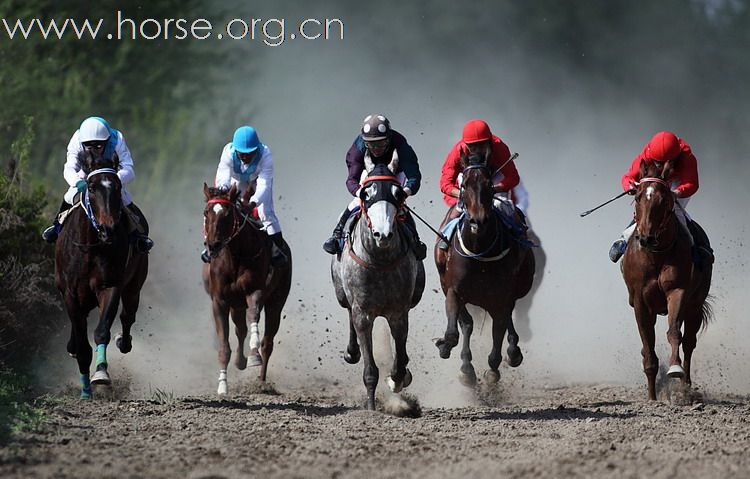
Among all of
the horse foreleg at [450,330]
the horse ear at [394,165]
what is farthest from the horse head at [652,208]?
the horse ear at [394,165]

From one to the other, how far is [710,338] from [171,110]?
14.6 meters

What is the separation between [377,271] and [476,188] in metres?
1.24

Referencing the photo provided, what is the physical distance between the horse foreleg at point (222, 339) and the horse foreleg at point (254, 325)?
0.24 metres

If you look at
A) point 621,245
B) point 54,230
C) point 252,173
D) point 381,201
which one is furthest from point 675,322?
point 54,230

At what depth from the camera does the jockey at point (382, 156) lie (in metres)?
11.8

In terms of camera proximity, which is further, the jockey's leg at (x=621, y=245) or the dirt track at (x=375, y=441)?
the jockey's leg at (x=621, y=245)

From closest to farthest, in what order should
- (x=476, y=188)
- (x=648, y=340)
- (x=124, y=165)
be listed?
(x=476, y=188)
(x=124, y=165)
(x=648, y=340)

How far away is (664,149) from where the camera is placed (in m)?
12.7

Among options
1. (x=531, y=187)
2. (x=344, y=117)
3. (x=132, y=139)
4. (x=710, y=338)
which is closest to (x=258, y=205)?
(x=710, y=338)

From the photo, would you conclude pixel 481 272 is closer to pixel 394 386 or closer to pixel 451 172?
pixel 451 172

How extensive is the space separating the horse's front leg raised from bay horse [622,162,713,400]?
4809 millimetres

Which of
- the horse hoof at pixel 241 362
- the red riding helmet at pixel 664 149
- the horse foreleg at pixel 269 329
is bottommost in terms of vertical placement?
the horse hoof at pixel 241 362

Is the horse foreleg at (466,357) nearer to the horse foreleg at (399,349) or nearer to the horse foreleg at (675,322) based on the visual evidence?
the horse foreleg at (399,349)

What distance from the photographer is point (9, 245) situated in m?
15.1
